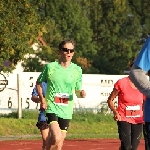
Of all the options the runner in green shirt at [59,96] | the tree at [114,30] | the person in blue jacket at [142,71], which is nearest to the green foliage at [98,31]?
the tree at [114,30]

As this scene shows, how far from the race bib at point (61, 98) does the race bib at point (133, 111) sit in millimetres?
1248

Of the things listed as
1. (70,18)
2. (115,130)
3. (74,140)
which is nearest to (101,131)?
(115,130)

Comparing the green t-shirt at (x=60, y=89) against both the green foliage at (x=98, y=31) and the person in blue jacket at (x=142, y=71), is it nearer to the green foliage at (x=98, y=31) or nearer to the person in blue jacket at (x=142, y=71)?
the person in blue jacket at (x=142, y=71)

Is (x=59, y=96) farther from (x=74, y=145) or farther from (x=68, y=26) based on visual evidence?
(x=68, y=26)

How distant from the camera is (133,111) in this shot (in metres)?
13.1

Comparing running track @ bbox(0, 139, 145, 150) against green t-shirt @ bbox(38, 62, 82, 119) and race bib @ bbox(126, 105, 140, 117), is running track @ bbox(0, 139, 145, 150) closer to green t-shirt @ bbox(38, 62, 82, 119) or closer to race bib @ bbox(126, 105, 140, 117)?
race bib @ bbox(126, 105, 140, 117)

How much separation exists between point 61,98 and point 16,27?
17.1 m

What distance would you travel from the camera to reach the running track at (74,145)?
2166cm

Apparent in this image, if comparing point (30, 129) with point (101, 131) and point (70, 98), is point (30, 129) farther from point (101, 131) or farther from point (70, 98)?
point (70, 98)

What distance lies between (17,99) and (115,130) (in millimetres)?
4469

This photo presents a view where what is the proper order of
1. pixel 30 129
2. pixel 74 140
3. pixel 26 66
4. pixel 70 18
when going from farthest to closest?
pixel 70 18 → pixel 26 66 → pixel 30 129 → pixel 74 140

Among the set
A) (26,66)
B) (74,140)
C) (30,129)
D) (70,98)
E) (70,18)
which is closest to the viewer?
(70,98)

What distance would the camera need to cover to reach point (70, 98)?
1241 centimetres

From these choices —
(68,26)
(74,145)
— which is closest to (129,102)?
(74,145)
